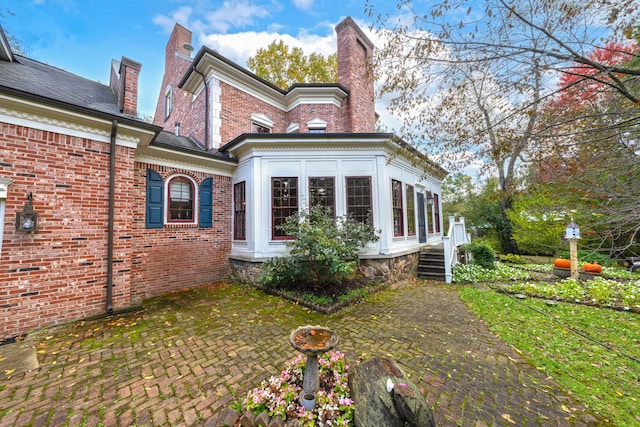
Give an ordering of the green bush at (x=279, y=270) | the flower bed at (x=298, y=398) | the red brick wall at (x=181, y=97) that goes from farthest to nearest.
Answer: the red brick wall at (x=181, y=97), the green bush at (x=279, y=270), the flower bed at (x=298, y=398)

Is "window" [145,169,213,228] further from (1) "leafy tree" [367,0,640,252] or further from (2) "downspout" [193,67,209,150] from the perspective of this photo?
(1) "leafy tree" [367,0,640,252]

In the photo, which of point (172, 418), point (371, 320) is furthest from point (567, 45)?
point (172, 418)

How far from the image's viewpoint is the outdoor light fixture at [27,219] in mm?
3914

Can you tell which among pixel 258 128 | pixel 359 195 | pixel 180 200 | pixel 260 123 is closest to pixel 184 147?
pixel 180 200

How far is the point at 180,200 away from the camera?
23.0 ft

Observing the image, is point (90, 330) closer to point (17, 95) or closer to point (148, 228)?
point (148, 228)

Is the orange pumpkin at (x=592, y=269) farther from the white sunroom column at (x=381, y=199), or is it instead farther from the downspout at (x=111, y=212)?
the downspout at (x=111, y=212)

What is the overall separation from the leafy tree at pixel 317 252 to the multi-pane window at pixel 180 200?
298cm

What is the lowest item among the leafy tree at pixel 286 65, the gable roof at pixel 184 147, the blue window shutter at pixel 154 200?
the blue window shutter at pixel 154 200

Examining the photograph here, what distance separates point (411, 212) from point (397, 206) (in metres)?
1.35

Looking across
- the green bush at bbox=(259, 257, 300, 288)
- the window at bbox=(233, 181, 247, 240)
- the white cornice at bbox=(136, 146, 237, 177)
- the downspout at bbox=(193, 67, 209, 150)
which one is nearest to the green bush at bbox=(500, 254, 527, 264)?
the green bush at bbox=(259, 257, 300, 288)

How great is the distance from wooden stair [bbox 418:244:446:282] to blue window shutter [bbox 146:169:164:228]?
8.58 metres

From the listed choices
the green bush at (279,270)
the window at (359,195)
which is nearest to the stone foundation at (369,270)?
the green bush at (279,270)

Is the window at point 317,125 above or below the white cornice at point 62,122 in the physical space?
above
